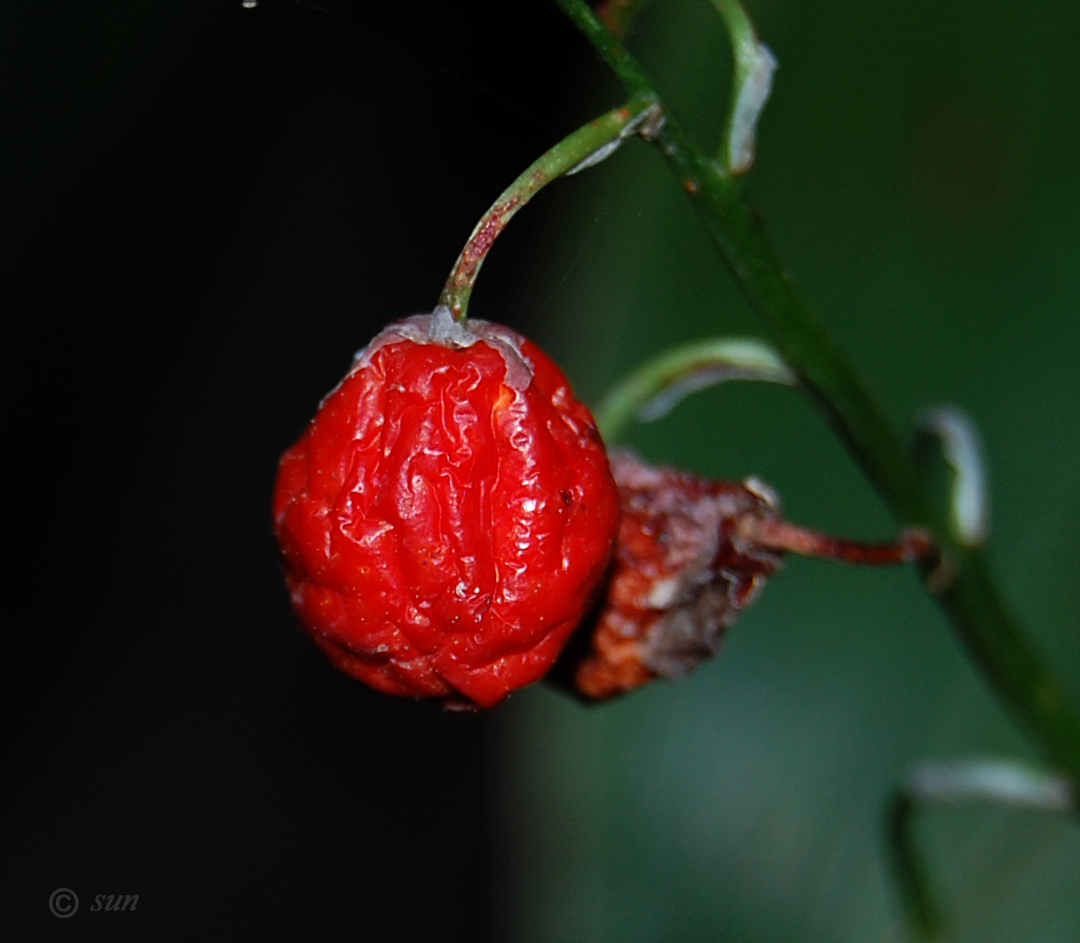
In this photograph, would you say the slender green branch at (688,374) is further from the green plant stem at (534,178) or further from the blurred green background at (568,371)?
the green plant stem at (534,178)

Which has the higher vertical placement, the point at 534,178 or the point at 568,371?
the point at 534,178

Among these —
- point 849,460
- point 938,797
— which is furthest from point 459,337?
point 849,460

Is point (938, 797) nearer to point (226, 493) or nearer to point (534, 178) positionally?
point (534, 178)

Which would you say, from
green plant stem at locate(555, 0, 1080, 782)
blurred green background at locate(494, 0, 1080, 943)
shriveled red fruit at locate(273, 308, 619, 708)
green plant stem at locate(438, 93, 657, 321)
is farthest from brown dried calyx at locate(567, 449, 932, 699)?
blurred green background at locate(494, 0, 1080, 943)

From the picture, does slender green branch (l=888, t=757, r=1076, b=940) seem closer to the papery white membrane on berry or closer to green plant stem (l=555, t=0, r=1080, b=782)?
green plant stem (l=555, t=0, r=1080, b=782)

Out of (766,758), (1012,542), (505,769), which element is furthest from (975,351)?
(505,769)

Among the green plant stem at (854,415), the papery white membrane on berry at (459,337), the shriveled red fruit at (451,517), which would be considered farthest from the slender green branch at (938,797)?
the papery white membrane on berry at (459,337)
